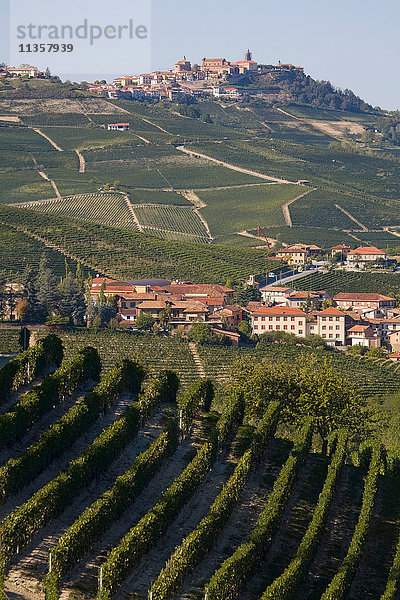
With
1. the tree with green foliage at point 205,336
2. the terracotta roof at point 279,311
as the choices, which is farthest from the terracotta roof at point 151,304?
the terracotta roof at point 279,311

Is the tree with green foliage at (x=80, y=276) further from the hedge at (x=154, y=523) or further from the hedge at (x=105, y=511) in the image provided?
the hedge at (x=105, y=511)

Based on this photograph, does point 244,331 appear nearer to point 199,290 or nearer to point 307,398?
point 199,290

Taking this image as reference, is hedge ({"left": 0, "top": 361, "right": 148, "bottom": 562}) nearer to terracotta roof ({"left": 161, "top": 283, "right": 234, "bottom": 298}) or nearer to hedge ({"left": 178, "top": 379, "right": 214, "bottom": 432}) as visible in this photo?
hedge ({"left": 178, "top": 379, "right": 214, "bottom": 432})

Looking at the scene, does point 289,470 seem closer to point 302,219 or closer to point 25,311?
point 25,311

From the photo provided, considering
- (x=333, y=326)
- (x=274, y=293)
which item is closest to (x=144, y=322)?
(x=333, y=326)

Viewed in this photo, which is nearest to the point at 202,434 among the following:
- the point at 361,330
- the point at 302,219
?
the point at 361,330

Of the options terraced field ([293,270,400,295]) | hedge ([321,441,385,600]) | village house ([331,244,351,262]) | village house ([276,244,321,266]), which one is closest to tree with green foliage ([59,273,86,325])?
terraced field ([293,270,400,295])

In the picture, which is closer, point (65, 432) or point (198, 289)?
point (65, 432)

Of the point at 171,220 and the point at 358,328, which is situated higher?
the point at 171,220

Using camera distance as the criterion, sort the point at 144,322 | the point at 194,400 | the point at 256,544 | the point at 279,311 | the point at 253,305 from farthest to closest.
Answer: the point at 253,305, the point at 279,311, the point at 144,322, the point at 194,400, the point at 256,544
